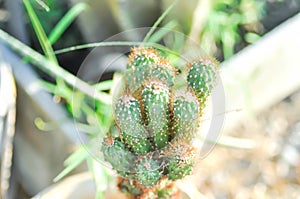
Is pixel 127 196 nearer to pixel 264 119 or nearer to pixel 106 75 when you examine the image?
pixel 106 75

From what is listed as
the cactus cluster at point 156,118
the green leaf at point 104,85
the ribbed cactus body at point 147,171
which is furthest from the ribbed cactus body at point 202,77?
the green leaf at point 104,85

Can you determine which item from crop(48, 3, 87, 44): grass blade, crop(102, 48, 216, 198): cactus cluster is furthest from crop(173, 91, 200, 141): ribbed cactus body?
crop(48, 3, 87, 44): grass blade

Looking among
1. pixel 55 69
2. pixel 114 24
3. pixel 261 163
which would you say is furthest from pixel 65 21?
pixel 261 163

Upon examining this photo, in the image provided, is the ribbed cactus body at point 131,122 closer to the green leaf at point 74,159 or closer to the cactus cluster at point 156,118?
the cactus cluster at point 156,118

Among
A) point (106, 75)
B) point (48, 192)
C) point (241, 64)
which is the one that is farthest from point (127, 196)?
point (241, 64)

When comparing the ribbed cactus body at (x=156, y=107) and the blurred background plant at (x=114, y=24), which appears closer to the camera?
the ribbed cactus body at (x=156, y=107)
